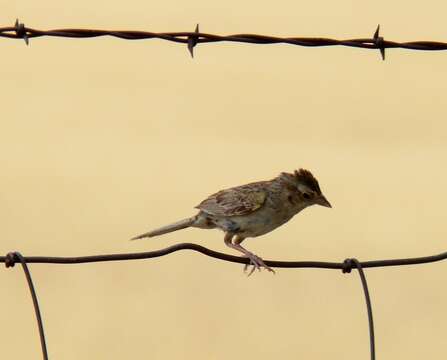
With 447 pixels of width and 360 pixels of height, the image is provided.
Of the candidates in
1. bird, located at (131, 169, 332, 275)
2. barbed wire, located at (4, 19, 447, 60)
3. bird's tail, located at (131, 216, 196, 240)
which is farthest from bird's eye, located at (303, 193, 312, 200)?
barbed wire, located at (4, 19, 447, 60)

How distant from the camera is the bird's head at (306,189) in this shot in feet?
28.8

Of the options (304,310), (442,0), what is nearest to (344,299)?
(304,310)

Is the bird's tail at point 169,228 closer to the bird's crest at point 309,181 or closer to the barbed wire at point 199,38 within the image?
the bird's crest at point 309,181

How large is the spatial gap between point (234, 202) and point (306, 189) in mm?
424

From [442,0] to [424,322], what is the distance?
4268 mm

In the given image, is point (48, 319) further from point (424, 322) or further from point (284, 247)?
point (424, 322)

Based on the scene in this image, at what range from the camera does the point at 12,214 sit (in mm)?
13031

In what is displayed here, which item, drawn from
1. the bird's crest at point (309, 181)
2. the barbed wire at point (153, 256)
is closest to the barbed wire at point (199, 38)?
the barbed wire at point (153, 256)

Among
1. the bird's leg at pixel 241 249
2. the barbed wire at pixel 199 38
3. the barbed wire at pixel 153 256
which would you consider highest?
the barbed wire at pixel 199 38

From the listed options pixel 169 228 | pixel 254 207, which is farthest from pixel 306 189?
pixel 169 228

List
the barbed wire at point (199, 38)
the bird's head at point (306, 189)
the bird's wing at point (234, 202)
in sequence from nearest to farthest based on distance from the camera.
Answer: the barbed wire at point (199, 38) → the bird's wing at point (234, 202) → the bird's head at point (306, 189)

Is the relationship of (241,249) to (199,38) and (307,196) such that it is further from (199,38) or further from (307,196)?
(199,38)

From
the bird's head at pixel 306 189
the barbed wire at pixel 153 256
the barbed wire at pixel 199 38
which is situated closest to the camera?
the barbed wire at pixel 153 256

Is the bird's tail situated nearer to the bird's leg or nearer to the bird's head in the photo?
the bird's leg
